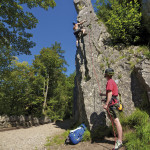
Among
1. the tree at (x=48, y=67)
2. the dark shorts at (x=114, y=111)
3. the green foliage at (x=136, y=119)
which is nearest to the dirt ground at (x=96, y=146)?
the green foliage at (x=136, y=119)

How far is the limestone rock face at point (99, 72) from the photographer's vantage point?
5.41 m

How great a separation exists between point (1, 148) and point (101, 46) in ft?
28.2

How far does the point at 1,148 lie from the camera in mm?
5062

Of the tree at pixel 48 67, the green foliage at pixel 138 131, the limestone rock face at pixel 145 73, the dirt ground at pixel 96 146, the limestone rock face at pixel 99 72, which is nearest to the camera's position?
the green foliage at pixel 138 131

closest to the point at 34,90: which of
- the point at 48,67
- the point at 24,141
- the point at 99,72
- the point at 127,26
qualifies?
the point at 48,67

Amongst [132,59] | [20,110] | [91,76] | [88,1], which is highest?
[88,1]

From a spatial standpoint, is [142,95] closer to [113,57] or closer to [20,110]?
[113,57]

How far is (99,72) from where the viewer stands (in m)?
6.62

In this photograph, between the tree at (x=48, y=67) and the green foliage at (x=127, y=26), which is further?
the tree at (x=48, y=67)

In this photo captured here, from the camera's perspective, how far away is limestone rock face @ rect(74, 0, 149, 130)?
541 centimetres

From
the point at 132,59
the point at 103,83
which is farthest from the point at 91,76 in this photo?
the point at 132,59

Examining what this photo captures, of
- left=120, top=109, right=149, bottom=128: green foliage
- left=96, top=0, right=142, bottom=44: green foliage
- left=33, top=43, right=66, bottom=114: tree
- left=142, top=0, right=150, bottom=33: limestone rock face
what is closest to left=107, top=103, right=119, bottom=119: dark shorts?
left=120, top=109, right=149, bottom=128: green foliage

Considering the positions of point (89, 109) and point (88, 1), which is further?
point (88, 1)

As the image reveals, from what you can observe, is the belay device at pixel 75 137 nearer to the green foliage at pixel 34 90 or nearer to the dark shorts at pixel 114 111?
the dark shorts at pixel 114 111
